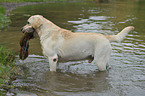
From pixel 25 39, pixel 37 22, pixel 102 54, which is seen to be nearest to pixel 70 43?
pixel 102 54

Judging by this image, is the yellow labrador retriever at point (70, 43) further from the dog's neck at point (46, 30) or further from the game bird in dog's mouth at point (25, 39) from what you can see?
the game bird in dog's mouth at point (25, 39)

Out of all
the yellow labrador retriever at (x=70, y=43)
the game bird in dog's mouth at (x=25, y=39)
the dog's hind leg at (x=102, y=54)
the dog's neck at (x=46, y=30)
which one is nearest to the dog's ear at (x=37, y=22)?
the yellow labrador retriever at (x=70, y=43)

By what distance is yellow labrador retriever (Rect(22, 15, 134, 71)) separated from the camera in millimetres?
6422

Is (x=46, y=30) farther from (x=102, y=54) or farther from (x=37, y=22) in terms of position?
(x=102, y=54)

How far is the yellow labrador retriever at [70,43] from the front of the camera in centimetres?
642

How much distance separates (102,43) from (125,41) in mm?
4832

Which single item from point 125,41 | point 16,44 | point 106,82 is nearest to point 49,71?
point 106,82

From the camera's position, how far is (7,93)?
5.27 meters

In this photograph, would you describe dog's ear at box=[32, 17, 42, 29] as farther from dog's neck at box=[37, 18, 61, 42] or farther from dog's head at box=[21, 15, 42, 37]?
dog's neck at box=[37, 18, 61, 42]

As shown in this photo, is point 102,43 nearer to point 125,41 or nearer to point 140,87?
point 140,87

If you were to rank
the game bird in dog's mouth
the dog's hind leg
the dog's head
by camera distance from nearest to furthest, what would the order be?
1. the dog's hind leg
2. the dog's head
3. the game bird in dog's mouth

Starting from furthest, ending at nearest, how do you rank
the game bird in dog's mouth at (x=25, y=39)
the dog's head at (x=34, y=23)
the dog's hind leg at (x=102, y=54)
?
the game bird in dog's mouth at (x=25, y=39) < the dog's head at (x=34, y=23) < the dog's hind leg at (x=102, y=54)

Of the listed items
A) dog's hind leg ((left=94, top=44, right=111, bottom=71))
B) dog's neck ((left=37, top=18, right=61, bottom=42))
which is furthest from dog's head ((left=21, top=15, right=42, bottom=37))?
dog's hind leg ((left=94, top=44, right=111, bottom=71))

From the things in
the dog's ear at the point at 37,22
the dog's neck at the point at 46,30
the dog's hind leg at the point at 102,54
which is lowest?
the dog's hind leg at the point at 102,54
